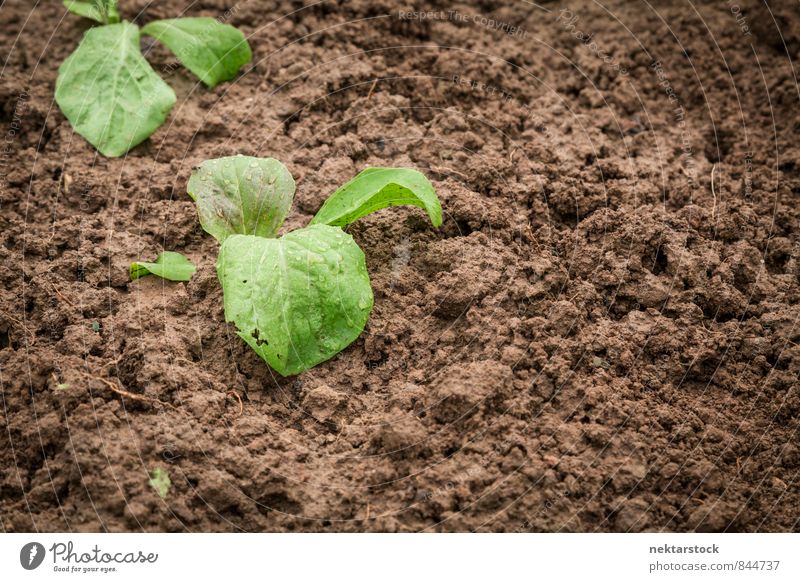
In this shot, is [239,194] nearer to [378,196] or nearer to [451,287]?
[378,196]

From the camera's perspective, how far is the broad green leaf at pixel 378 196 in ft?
7.53

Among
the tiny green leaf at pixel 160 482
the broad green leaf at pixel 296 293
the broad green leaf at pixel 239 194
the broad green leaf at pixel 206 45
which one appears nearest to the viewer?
the tiny green leaf at pixel 160 482

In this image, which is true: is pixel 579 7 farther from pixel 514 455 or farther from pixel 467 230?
pixel 514 455

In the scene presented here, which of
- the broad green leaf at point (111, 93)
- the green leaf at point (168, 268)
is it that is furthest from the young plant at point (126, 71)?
the green leaf at point (168, 268)

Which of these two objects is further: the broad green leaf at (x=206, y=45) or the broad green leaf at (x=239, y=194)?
the broad green leaf at (x=206, y=45)

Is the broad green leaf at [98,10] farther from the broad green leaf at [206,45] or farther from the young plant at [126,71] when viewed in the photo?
the broad green leaf at [206,45]

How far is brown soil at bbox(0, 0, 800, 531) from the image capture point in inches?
81.3

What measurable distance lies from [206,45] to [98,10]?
48 centimetres

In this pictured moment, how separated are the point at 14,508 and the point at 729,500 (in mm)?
1817

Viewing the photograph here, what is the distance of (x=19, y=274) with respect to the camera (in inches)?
98.5

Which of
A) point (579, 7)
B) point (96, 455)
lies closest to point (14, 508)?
point (96, 455)

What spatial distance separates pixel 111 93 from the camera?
2.94 m

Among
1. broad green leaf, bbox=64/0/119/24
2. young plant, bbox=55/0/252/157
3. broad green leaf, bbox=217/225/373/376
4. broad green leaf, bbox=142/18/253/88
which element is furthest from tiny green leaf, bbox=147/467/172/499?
broad green leaf, bbox=64/0/119/24

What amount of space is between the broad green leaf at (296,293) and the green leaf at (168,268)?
298 millimetres
